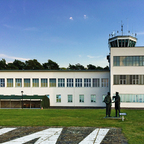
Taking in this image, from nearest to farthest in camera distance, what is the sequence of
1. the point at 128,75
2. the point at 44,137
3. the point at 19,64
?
the point at 44,137 → the point at 128,75 → the point at 19,64

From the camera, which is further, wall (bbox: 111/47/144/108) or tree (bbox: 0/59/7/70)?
tree (bbox: 0/59/7/70)

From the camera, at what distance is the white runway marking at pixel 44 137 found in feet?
33.4

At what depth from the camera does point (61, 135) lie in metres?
11.3

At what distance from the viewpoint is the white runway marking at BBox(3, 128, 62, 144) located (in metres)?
10.2

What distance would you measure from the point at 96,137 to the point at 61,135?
7.10 feet

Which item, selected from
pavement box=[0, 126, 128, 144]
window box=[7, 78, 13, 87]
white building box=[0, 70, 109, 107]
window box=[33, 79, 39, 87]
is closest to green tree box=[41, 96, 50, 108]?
white building box=[0, 70, 109, 107]

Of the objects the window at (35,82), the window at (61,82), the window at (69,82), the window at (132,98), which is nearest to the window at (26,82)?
the window at (35,82)

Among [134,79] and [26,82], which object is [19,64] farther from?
[134,79]

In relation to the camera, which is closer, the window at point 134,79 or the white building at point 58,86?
the window at point 134,79

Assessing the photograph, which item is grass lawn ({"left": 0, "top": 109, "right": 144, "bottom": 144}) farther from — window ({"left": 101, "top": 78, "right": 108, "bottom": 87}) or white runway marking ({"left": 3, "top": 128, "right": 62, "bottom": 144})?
window ({"left": 101, "top": 78, "right": 108, "bottom": 87})

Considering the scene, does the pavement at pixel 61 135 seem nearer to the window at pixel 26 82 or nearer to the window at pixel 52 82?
the window at pixel 52 82

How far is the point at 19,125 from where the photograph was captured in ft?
46.5

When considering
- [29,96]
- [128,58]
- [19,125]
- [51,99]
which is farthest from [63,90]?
[19,125]

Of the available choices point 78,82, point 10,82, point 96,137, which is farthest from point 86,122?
point 10,82
